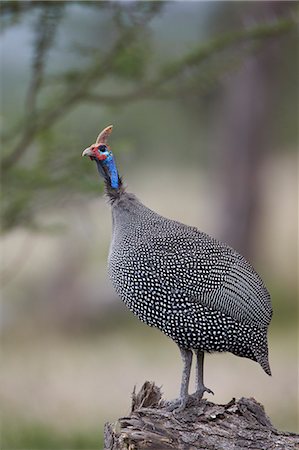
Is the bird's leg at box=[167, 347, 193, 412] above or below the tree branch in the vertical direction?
below

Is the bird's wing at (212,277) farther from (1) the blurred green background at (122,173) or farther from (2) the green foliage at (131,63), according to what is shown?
(2) the green foliage at (131,63)

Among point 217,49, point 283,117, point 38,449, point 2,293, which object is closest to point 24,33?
point 217,49

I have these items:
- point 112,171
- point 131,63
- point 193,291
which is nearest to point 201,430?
point 193,291

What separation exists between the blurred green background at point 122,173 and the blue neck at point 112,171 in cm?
251

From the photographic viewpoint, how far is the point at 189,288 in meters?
5.16

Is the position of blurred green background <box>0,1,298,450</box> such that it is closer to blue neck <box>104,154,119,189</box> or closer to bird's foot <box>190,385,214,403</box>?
blue neck <box>104,154,119,189</box>

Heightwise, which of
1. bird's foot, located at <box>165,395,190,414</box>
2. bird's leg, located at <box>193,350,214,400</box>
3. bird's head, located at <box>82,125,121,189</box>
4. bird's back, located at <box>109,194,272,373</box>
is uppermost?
bird's head, located at <box>82,125,121,189</box>

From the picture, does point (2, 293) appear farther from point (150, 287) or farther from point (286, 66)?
point (150, 287)

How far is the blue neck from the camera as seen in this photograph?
5195mm

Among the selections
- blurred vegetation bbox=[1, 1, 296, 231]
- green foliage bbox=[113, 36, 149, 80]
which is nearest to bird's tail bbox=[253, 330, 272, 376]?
blurred vegetation bbox=[1, 1, 296, 231]

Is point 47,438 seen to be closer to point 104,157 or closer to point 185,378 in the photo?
point 185,378

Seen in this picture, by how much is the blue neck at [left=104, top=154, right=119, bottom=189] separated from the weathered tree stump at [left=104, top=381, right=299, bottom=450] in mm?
1112

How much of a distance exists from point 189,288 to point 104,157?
0.75 metres

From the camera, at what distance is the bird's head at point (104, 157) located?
5090mm
